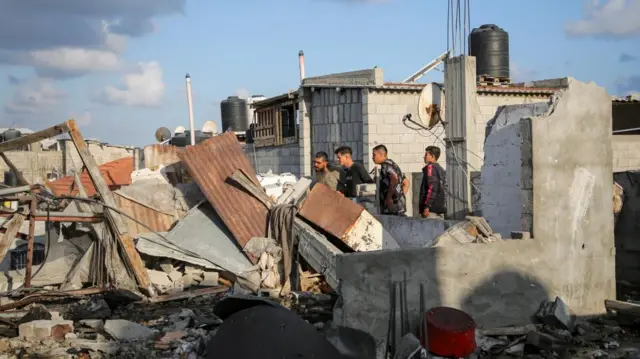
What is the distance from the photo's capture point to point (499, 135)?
7672 mm

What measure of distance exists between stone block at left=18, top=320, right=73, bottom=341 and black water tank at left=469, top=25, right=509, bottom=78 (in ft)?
50.6

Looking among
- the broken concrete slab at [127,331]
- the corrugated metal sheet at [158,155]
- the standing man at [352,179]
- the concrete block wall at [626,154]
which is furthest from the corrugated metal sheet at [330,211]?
the corrugated metal sheet at [158,155]

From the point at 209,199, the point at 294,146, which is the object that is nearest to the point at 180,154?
the point at 209,199

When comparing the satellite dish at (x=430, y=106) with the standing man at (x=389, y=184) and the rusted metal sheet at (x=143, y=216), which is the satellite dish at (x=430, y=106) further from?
the rusted metal sheet at (x=143, y=216)

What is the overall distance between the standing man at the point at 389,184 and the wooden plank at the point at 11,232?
15.9ft

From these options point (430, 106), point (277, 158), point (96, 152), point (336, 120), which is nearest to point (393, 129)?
point (336, 120)

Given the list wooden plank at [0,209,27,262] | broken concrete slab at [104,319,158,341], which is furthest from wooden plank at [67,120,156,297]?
broken concrete slab at [104,319,158,341]

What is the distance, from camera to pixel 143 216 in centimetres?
1127

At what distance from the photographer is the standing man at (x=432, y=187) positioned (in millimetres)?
8703

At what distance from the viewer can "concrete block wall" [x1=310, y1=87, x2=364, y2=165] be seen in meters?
15.4

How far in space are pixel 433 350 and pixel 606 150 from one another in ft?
10.9

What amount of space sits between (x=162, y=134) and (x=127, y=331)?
20029 mm

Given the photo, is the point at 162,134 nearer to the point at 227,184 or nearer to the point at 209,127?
the point at 209,127

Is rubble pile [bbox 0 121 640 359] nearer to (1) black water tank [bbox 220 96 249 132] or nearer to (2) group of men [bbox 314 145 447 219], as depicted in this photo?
(2) group of men [bbox 314 145 447 219]
